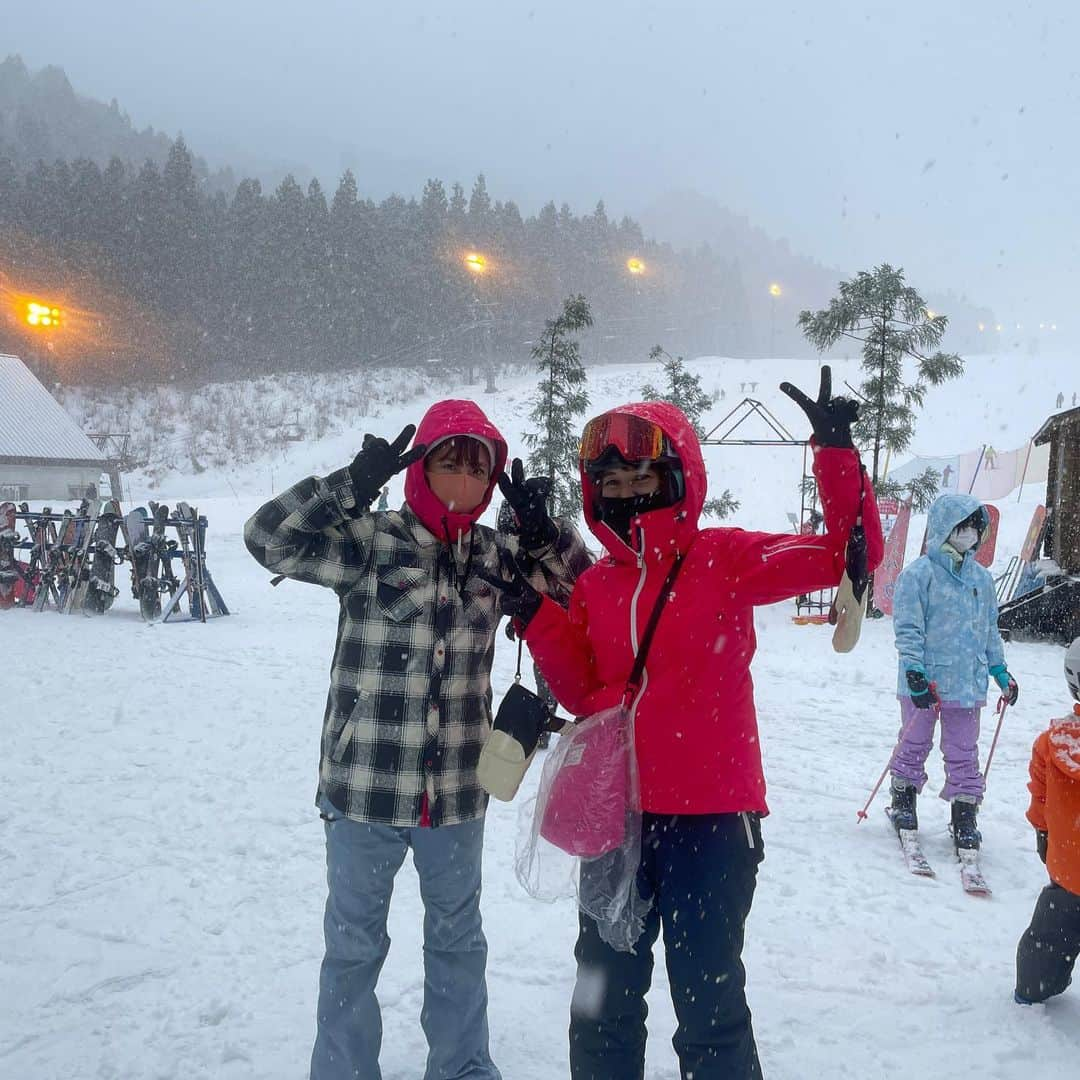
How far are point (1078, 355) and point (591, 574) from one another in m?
67.8

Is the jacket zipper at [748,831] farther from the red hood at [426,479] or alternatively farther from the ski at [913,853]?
the ski at [913,853]

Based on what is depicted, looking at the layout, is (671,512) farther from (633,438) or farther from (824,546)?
(824,546)

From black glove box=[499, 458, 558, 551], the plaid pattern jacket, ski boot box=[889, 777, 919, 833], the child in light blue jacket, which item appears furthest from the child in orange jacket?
the plaid pattern jacket

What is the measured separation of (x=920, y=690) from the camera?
407 cm

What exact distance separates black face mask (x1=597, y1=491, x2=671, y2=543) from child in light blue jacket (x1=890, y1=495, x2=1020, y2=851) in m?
2.59

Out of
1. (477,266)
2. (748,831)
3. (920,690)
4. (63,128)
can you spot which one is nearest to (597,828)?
(748,831)

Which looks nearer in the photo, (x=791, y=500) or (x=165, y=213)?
(x=791, y=500)

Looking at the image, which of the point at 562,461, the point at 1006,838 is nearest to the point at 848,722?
the point at 1006,838

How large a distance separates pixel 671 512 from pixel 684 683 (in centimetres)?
46

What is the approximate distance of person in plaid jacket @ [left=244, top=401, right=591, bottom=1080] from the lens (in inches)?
88.9

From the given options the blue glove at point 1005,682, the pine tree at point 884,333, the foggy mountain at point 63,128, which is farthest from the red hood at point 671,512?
the foggy mountain at point 63,128

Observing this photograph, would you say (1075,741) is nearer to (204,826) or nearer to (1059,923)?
(1059,923)

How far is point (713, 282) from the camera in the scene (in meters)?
96.1

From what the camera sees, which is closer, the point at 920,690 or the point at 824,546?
the point at 824,546
